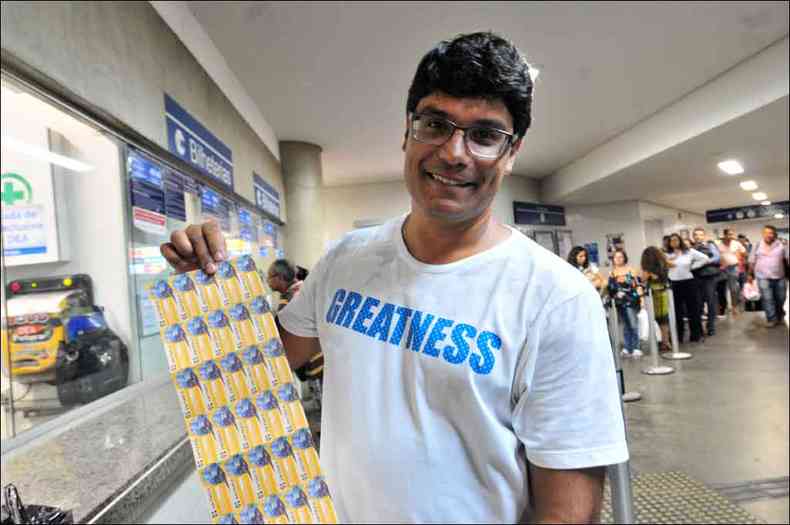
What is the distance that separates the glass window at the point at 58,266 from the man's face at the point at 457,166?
159cm

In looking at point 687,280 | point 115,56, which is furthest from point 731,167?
point 115,56

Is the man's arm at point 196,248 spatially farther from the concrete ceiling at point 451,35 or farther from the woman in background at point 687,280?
the woman in background at point 687,280

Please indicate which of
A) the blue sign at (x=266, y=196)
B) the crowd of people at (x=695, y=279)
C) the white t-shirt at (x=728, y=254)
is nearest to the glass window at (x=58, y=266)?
the blue sign at (x=266, y=196)

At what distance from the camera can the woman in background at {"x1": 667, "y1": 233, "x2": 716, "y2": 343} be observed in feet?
23.6

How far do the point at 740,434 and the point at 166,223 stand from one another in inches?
160

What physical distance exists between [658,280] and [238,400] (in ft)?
19.3

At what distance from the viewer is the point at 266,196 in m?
5.72

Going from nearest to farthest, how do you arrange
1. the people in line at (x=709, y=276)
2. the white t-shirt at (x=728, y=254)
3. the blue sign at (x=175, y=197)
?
the blue sign at (x=175, y=197) → the people in line at (x=709, y=276) → the white t-shirt at (x=728, y=254)

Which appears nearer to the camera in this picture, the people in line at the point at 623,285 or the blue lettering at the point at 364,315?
the blue lettering at the point at 364,315

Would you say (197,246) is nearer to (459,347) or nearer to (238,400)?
(238,400)

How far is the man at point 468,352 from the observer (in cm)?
79

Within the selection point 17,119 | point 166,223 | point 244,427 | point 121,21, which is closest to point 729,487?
point 244,427

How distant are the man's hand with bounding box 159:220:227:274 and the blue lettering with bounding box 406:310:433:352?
1.23 ft

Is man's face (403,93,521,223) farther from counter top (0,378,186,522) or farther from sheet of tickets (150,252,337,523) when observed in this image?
counter top (0,378,186,522)
